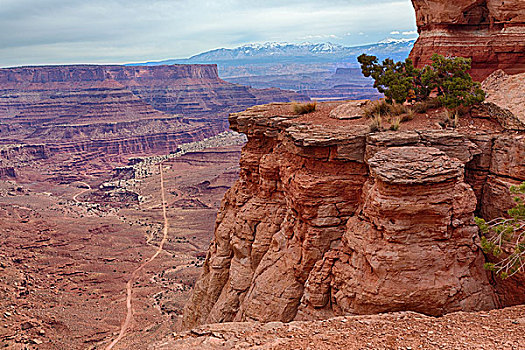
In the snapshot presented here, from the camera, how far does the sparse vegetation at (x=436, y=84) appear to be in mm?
14203

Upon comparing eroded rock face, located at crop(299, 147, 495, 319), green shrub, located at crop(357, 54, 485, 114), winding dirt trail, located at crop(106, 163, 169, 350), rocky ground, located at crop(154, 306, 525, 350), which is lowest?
winding dirt trail, located at crop(106, 163, 169, 350)

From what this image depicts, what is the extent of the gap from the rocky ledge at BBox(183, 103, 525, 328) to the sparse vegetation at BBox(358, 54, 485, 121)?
749mm

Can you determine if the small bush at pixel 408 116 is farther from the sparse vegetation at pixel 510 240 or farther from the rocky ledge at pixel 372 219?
the sparse vegetation at pixel 510 240

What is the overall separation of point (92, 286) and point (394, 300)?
31652 millimetres

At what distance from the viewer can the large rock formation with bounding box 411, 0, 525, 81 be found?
15805 mm

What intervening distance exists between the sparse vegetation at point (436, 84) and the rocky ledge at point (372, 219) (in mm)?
749

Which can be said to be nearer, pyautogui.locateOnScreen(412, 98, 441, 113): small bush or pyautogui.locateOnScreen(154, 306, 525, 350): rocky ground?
pyautogui.locateOnScreen(154, 306, 525, 350): rocky ground

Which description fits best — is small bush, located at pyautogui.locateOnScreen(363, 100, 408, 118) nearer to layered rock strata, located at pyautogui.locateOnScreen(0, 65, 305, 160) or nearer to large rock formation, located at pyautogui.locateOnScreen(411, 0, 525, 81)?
large rock formation, located at pyautogui.locateOnScreen(411, 0, 525, 81)

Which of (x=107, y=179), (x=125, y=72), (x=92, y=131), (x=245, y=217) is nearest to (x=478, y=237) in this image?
(x=245, y=217)

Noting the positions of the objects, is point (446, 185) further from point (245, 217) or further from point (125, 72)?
point (125, 72)

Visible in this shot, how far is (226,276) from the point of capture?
61.9 ft

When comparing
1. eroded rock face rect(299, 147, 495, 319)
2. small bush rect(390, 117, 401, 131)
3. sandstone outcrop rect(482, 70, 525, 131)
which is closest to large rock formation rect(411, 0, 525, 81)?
sandstone outcrop rect(482, 70, 525, 131)

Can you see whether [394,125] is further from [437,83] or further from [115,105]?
[115,105]

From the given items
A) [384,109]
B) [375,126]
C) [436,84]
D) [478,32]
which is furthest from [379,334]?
[478,32]
